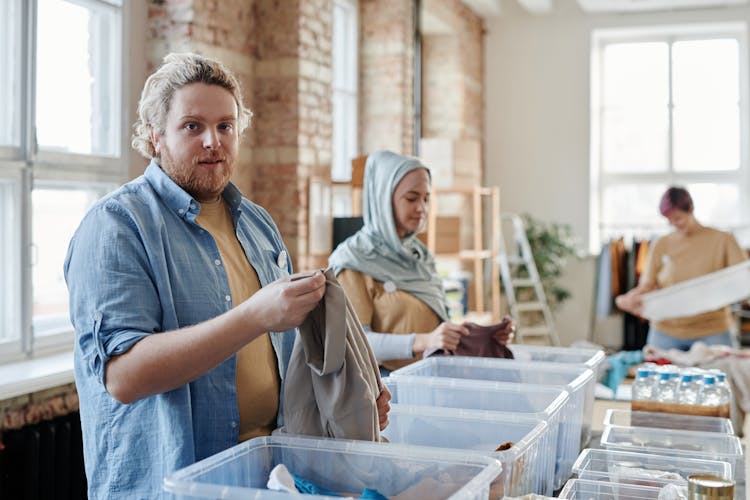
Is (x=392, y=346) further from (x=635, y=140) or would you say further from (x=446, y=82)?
(x=635, y=140)

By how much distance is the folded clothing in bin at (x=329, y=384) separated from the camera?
152cm

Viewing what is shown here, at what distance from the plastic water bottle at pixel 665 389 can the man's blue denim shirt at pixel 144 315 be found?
4.38ft

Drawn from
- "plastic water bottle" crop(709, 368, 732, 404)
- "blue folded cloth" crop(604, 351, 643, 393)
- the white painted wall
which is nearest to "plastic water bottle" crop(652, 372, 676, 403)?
"plastic water bottle" crop(709, 368, 732, 404)

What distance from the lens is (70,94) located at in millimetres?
3637

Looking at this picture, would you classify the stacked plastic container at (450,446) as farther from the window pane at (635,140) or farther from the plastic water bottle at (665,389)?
the window pane at (635,140)

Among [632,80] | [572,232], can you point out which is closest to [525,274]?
[572,232]

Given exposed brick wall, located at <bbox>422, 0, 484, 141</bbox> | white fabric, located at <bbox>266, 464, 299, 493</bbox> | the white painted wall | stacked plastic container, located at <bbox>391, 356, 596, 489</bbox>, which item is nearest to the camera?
white fabric, located at <bbox>266, 464, 299, 493</bbox>

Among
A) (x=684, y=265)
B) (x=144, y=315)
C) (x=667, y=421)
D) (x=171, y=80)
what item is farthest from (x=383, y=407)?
(x=684, y=265)

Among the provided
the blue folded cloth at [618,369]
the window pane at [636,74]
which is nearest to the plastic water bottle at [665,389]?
the blue folded cloth at [618,369]

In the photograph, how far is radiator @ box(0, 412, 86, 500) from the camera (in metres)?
2.99

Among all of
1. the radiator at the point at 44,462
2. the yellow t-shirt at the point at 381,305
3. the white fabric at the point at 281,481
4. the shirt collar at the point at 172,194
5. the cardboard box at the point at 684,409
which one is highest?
the shirt collar at the point at 172,194

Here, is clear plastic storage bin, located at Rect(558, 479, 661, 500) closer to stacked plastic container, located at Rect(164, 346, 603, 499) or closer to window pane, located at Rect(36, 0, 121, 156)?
stacked plastic container, located at Rect(164, 346, 603, 499)

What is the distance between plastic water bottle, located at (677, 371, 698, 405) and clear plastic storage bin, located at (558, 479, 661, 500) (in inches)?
33.9

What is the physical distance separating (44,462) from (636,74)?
7202mm
